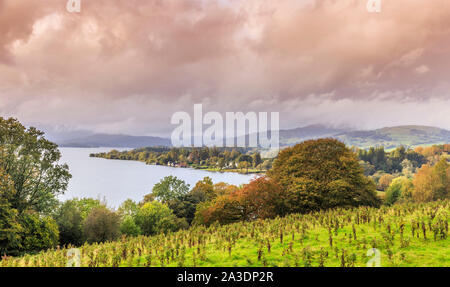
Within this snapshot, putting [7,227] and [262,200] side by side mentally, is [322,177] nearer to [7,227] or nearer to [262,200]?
[262,200]

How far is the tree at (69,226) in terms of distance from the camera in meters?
23.6

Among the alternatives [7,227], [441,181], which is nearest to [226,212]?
[7,227]

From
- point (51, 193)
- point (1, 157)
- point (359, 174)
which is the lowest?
point (51, 193)

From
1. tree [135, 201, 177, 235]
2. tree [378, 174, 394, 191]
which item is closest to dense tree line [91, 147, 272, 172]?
tree [378, 174, 394, 191]

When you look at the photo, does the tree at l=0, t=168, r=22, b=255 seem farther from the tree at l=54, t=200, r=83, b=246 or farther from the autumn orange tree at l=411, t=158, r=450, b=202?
the autumn orange tree at l=411, t=158, r=450, b=202

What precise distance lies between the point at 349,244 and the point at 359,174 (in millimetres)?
15485

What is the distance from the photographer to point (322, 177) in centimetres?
2170

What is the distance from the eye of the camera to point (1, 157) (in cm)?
1959

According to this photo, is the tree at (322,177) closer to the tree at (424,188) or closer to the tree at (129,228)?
the tree at (129,228)

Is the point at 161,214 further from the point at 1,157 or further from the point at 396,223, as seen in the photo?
the point at 396,223

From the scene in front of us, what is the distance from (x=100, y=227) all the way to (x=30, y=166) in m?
8.75

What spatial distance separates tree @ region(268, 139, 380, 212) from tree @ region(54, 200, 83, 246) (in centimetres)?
2078

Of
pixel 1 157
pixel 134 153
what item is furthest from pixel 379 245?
pixel 134 153
